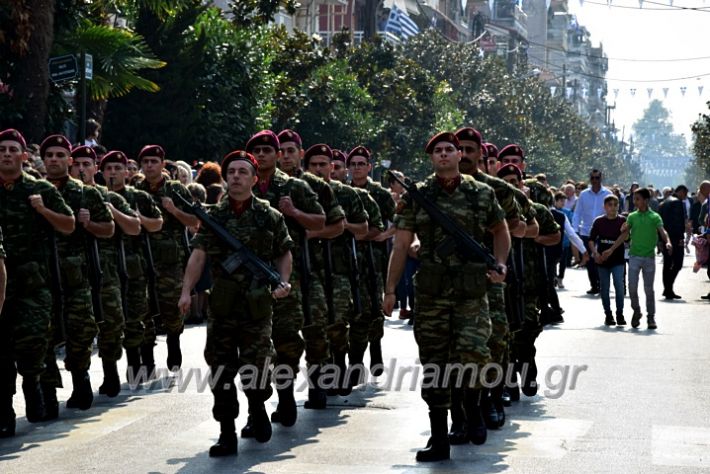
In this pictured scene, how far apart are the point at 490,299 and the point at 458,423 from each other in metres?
0.85

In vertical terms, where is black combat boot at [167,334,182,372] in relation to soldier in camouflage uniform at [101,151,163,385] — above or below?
below

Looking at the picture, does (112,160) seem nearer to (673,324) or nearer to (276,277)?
(276,277)

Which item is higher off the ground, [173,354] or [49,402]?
[173,354]

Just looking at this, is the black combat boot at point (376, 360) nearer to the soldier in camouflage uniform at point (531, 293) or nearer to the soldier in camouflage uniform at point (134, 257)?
the soldier in camouflage uniform at point (531, 293)

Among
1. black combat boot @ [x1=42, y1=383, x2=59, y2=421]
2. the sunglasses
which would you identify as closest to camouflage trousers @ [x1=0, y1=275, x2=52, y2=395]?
black combat boot @ [x1=42, y1=383, x2=59, y2=421]

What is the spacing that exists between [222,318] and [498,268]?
1.69 m

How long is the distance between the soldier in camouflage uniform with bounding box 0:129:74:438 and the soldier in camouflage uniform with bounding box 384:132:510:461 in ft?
7.86

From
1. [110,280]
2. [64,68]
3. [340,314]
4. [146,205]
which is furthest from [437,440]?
[64,68]

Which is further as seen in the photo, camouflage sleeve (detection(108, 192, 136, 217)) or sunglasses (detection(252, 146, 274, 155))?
camouflage sleeve (detection(108, 192, 136, 217))

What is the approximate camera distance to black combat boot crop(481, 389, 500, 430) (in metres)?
9.93

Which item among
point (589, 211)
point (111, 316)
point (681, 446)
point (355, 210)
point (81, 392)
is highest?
point (589, 211)

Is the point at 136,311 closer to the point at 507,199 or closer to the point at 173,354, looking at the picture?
the point at 173,354

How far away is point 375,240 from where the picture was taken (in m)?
12.6

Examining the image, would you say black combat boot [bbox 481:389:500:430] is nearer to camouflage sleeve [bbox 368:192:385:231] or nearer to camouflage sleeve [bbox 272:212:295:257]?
camouflage sleeve [bbox 272:212:295:257]
